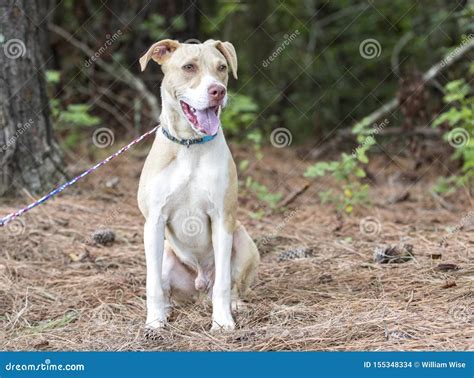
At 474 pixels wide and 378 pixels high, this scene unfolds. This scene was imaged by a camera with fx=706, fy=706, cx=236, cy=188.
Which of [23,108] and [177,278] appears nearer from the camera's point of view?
[177,278]

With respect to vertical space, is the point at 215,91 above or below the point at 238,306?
above

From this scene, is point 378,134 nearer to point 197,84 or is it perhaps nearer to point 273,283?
point 273,283

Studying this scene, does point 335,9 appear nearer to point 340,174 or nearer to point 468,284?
point 340,174

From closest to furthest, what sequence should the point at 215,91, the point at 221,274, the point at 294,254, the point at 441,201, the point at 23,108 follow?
the point at 215,91, the point at 221,274, the point at 294,254, the point at 23,108, the point at 441,201

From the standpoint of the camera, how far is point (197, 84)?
3.57 m

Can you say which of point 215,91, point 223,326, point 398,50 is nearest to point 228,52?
point 215,91

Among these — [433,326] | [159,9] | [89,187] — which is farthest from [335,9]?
[433,326]

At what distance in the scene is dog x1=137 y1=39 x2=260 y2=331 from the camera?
3.65m

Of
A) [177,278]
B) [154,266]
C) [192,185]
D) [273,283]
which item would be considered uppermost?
[192,185]

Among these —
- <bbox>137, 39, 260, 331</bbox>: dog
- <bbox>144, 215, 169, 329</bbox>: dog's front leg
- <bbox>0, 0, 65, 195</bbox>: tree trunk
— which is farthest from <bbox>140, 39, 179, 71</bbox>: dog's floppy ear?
<bbox>0, 0, 65, 195</bbox>: tree trunk

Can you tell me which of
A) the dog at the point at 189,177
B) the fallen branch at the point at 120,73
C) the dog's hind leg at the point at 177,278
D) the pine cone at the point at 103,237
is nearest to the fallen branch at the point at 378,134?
the fallen branch at the point at 120,73

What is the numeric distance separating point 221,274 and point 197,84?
1.04m

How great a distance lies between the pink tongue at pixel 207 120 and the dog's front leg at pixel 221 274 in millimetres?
524

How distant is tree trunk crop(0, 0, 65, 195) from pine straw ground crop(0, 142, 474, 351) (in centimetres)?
21
